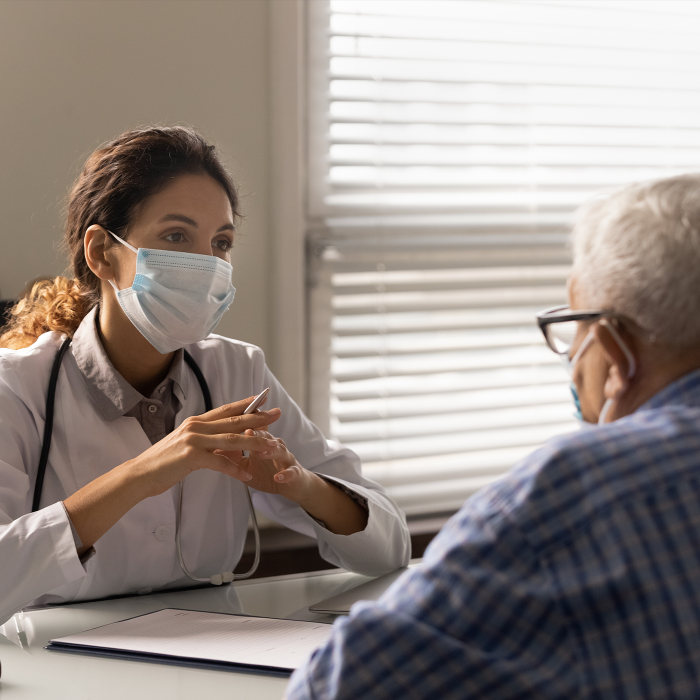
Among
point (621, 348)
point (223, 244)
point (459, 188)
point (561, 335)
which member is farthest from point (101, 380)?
point (459, 188)

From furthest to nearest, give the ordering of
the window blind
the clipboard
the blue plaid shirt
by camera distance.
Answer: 1. the window blind
2. the clipboard
3. the blue plaid shirt

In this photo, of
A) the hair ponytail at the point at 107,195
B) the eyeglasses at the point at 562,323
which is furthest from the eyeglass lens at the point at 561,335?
the hair ponytail at the point at 107,195

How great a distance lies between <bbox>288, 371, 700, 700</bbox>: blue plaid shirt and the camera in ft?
1.88

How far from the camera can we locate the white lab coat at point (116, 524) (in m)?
1.12

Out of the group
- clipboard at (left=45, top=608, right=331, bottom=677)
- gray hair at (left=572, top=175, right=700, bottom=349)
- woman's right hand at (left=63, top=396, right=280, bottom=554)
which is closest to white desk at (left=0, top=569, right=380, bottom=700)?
clipboard at (left=45, top=608, right=331, bottom=677)

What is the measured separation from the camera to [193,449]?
1165mm

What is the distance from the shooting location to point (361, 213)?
226cm

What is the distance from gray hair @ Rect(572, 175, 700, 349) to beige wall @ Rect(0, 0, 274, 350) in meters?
1.53

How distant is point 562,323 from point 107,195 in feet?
3.20

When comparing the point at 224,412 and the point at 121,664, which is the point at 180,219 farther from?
the point at 121,664

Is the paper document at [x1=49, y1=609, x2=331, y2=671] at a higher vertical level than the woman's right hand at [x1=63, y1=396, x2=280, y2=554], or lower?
lower

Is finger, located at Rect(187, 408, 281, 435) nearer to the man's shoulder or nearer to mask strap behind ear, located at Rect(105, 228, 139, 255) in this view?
mask strap behind ear, located at Rect(105, 228, 139, 255)

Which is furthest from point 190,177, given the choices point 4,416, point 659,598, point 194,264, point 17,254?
point 659,598

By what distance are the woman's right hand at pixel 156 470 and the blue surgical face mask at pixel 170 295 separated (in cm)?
26
